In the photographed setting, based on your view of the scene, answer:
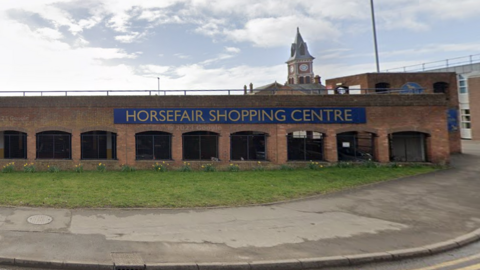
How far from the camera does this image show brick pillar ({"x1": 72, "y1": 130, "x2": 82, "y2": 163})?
655 inches

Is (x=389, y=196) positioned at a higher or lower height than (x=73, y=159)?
lower

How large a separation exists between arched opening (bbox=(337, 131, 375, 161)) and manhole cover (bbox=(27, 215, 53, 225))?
14.9 meters

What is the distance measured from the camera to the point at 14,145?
17.1 metres

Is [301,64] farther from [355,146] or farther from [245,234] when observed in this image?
[245,234]

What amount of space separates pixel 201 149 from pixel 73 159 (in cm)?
752

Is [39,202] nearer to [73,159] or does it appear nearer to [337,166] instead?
[73,159]

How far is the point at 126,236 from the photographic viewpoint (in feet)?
21.3

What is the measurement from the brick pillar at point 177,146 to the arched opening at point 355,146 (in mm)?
9565

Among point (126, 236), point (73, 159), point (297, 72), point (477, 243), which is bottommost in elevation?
point (477, 243)

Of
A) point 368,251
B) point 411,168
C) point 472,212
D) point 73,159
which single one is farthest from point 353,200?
point 73,159

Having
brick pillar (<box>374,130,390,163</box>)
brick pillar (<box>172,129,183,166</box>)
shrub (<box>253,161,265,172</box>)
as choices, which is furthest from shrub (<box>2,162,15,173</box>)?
brick pillar (<box>374,130,390,163</box>)

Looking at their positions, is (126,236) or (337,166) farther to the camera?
(337,166)

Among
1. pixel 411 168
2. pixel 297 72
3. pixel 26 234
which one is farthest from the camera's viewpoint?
pixel 297 72

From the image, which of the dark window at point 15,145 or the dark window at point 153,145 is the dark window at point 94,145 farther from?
the dark window at point 15,145
